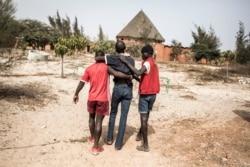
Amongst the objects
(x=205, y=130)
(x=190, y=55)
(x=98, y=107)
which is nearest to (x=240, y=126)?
(x=205, y=130)

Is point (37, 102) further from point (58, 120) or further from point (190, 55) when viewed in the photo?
point (190, 55)

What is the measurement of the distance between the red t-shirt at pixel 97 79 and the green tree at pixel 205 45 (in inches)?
1408

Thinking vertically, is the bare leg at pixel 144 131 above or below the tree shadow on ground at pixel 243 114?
above

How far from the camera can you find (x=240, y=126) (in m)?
7.03

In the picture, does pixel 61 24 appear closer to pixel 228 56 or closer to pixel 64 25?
pixel 64 25

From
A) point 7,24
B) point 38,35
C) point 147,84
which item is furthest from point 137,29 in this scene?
point 147,84

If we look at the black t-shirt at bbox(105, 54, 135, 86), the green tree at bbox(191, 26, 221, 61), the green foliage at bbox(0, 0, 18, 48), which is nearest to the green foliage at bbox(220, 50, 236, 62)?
the green tree at bbox(191, 26, 221, 61)

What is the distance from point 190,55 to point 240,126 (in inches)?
1348

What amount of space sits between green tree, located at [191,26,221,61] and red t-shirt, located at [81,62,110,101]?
1408 inches

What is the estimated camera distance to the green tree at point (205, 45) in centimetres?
3853

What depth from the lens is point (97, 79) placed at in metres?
4.63

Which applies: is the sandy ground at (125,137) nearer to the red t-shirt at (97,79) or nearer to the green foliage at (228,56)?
the red t-shirt at (97,79)

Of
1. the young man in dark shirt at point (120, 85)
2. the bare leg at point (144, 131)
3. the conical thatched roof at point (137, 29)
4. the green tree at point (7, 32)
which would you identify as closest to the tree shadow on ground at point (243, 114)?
the bare leg at point (144, 131)

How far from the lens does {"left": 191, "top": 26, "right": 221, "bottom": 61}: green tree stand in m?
38.5
